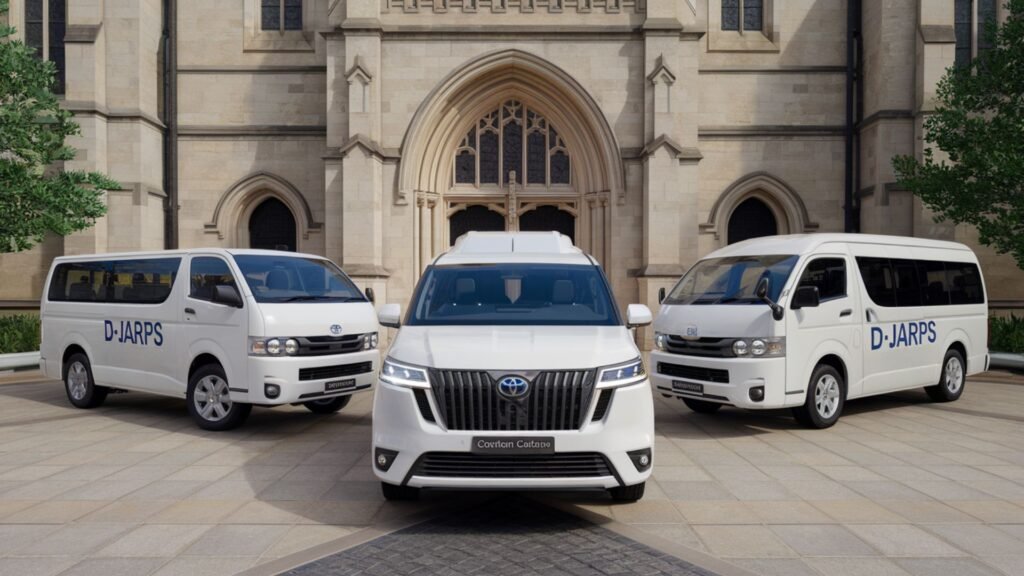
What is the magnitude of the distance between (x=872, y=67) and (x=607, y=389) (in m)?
16.9

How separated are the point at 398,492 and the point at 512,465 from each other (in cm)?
115

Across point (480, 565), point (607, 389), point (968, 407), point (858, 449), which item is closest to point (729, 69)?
point (968, 407)

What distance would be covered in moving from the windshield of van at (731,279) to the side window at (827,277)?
24 centimetres

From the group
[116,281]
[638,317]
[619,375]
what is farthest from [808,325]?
[116,281]

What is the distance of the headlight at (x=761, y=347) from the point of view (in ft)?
24.0

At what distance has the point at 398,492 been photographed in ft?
16.2

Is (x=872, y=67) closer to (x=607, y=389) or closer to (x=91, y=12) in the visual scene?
→ (x=607, y=389)

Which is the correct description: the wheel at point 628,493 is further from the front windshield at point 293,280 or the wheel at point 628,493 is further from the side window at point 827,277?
the front windshield at point 293,280

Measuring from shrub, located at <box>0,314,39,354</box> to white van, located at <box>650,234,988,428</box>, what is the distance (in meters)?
12.4

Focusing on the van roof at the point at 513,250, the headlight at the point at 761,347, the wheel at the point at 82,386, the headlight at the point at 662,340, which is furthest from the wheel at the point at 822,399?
the wheel at the point at 82,386

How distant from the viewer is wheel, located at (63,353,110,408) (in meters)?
9.05

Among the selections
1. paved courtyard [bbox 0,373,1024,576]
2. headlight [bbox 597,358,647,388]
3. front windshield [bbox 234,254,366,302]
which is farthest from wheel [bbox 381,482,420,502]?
front windshield [bbox 234,254,366,302]

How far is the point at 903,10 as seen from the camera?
17.0m

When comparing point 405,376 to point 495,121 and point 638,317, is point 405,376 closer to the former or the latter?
point 638,317
